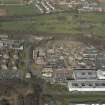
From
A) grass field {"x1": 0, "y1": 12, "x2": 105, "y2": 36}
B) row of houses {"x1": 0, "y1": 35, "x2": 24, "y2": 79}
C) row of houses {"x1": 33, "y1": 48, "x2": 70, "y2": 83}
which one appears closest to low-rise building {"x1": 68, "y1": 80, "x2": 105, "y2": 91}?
row of houses {"x1": 33, "y1": 48, "x2": 70, "y2": 83}

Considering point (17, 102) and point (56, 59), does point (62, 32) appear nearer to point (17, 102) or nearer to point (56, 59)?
point (56, 59)

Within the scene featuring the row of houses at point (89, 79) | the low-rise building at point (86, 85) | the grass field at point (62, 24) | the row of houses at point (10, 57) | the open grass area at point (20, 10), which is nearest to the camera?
the low-rise building at point (86, 85)

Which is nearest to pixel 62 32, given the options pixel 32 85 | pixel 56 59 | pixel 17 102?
pixel 56 59

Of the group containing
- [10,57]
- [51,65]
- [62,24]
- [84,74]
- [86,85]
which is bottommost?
[86,85]

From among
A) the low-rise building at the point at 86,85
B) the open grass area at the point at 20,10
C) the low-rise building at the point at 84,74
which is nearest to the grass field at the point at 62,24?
the open grass area at the point at 20,10

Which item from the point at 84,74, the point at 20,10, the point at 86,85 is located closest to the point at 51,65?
the point at 84,74

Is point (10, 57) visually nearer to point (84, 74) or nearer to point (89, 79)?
point (84, 74)

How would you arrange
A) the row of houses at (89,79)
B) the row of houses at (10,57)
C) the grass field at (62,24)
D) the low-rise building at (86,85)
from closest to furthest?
the low-rise building at (86,85) → the row of houses at (89,79) → the row of houses at (10,57) → the grass field at (62,24)

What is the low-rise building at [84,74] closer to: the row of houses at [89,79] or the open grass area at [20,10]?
the row of houses at [89,79]
